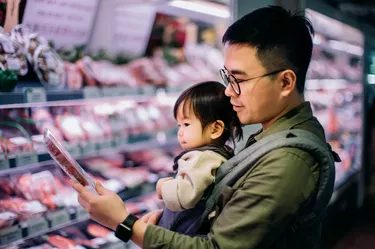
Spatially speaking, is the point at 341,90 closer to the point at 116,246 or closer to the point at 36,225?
the point at 116,246

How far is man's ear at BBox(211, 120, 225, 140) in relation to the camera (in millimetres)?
1546

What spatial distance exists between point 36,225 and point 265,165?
114 cm

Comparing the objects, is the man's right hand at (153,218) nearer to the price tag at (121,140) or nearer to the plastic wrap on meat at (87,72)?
the price tag at (121,140)

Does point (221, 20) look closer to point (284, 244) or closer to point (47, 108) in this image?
point (47, 108)

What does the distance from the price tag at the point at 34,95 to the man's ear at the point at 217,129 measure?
2.48 ft

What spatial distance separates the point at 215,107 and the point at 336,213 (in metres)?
3.43

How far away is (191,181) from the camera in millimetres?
1351

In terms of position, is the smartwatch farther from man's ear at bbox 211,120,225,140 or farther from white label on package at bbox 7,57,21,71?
white label on package at bbox 7,57,21,71

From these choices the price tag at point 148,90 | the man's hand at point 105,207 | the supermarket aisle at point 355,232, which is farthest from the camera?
the supermarket aisle at point 355,232

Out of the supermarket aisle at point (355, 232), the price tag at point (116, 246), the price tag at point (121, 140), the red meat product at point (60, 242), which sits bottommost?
the supermarket aisle at point (355, 232)

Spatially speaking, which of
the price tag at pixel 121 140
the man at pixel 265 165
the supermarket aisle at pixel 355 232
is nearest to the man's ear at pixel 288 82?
the man at pixel 265 165

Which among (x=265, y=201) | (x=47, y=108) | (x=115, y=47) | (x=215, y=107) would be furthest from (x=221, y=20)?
(x=265, y=201)

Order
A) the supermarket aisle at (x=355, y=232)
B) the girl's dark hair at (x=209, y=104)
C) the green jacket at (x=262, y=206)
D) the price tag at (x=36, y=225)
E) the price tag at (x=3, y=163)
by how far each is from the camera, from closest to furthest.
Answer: the green jacket at (x=262, y=206), the girl's dark hair at (x=209, y=104), the price tag at (x=3, y=163), the price tag at (x=36, y=225), the supermarket aisle at (x=355, y=232)

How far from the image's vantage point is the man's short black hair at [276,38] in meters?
1.26
